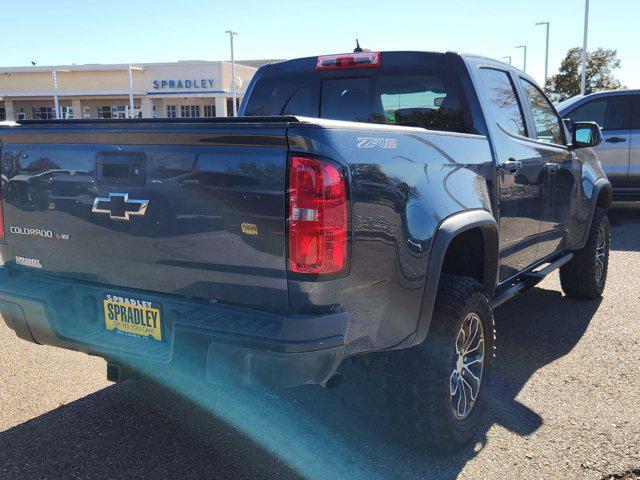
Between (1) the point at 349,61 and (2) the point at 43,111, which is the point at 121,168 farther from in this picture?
(2) the point at 43,111

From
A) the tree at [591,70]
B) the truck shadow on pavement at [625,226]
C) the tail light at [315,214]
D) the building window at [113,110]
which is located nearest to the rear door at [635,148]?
the truck shadow on pavement at [625,226]

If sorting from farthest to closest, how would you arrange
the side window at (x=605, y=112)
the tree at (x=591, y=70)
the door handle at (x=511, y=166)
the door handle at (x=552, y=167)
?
the tree at (x=591, y=70) → the side window at (x=605, y=112) → the door handle at (x=552, y=167) → the door handle at (x=511, y=166)

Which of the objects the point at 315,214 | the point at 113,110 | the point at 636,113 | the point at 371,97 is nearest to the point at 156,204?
the point at 315,214

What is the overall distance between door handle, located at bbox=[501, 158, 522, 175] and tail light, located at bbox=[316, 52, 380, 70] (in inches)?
42.3

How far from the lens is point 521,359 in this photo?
176 inches

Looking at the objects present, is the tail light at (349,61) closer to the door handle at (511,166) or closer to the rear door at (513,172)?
the rear door at (513,172)

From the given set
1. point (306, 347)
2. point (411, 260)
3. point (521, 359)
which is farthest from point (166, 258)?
point (521, 359)

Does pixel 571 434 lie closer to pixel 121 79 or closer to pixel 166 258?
pixel 166 258

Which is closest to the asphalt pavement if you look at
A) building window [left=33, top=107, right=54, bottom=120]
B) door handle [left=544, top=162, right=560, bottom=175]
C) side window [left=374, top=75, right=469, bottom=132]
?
door handle [left=544, top=162, right=560, bottom=175]

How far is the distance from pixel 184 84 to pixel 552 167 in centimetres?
4477

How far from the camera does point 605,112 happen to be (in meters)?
10.4

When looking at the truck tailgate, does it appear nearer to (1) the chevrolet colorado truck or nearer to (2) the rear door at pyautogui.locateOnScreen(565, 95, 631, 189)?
(1) the chevrolet colorado truck

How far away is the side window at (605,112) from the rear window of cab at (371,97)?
23.5 ft

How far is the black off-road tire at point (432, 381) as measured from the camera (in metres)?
3.00
